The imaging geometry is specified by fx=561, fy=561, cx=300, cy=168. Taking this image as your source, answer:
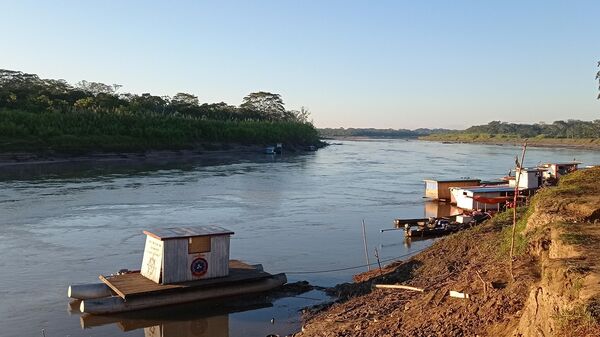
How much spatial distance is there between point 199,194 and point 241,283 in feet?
96.5

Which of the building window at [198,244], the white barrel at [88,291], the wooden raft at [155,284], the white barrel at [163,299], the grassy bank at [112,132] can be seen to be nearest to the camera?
the white barrel at [163,299]

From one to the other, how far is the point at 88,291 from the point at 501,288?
1322 cm

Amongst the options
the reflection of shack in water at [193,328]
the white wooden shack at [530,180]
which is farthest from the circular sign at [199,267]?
the white wooden shack at [530,180]

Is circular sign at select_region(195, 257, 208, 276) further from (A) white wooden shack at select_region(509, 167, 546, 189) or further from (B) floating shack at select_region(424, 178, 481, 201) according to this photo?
(A) white wooden shack at select_region(509, 167, 546, 189)

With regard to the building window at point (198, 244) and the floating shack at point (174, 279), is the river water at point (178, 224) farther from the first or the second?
the building window at point (198, 244)

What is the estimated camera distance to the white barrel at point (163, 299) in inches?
701

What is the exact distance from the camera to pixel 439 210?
138ft

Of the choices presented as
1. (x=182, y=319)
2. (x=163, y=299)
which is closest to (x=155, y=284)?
(x=163, y=299)

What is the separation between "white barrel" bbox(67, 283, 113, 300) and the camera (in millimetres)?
18484

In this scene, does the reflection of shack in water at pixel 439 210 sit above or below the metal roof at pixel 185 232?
below

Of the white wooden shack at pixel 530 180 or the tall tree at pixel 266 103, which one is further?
the tall tree at pixel 266 103

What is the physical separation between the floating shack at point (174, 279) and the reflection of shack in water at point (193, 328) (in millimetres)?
1116

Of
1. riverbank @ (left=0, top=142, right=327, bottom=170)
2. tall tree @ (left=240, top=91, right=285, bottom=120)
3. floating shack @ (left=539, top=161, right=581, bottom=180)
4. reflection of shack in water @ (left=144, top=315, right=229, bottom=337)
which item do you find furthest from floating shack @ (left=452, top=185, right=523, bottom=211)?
tall tree @ (left=240, top=91, right=285, bottom=120)

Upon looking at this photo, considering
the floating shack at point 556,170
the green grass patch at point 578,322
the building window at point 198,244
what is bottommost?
the building window at point 198,244
